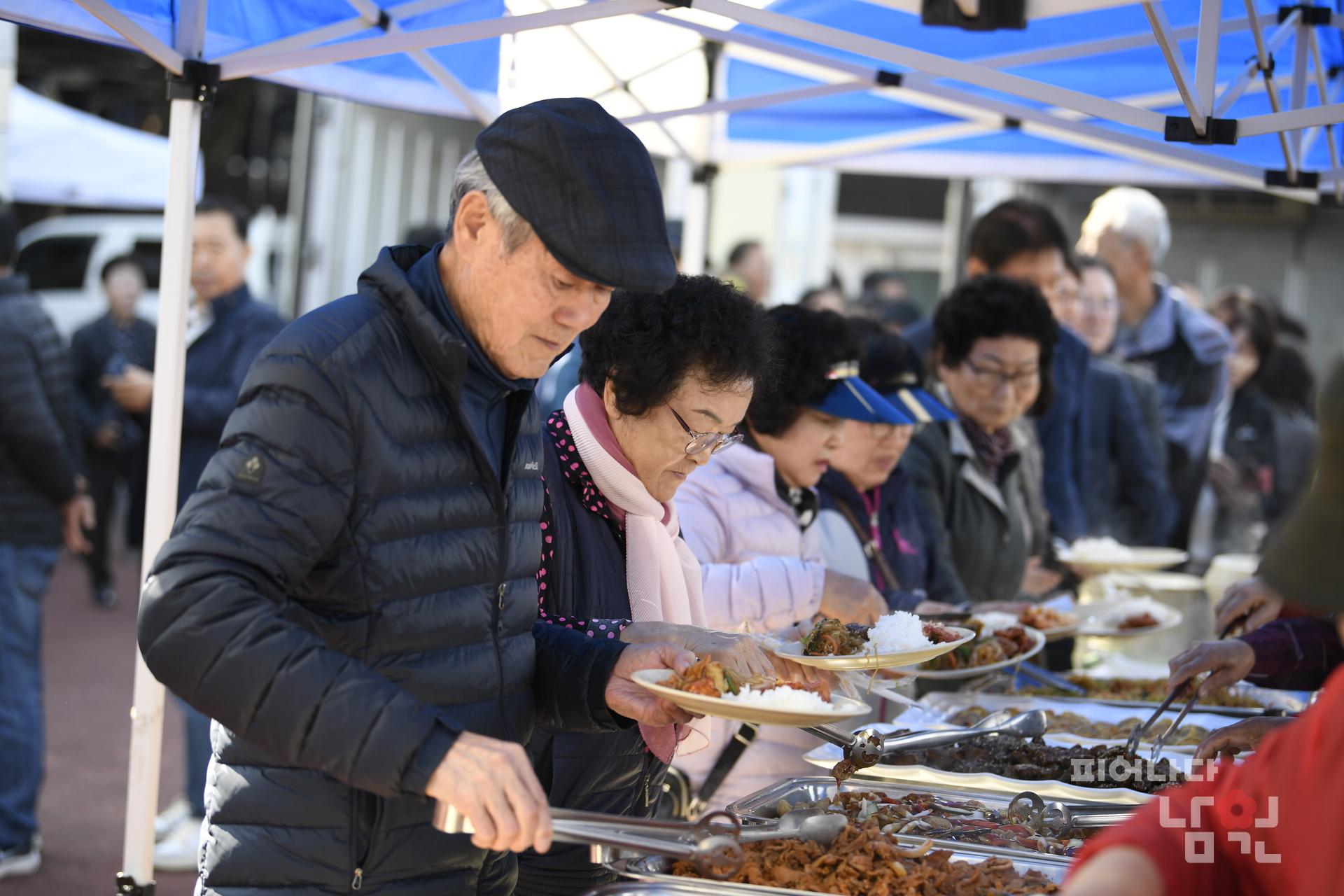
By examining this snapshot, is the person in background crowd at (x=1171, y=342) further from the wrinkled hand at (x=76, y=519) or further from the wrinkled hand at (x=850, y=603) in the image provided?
the wrinkled hand at (x=76, y=519)

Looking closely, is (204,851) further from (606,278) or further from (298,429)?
(606,278)

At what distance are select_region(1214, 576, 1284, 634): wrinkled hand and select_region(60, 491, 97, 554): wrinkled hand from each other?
3.38m

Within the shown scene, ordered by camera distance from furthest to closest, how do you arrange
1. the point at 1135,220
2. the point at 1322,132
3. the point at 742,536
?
1. the point at 1135,220
2. the point at 1322,132
3. the point at 742,536

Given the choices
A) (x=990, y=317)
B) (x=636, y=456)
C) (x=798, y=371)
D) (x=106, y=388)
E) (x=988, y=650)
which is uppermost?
(x=990, y=317)

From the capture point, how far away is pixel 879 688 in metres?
2.53

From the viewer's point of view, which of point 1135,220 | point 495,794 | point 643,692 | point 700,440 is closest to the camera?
point 495,794

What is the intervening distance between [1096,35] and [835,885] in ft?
10.00

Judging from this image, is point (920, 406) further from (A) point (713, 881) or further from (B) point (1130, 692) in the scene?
(A) point (713, 881)

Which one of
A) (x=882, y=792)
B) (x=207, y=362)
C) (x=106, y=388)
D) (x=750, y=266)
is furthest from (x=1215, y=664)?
(x=106, y=388)

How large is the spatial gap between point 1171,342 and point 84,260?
911 centimetres

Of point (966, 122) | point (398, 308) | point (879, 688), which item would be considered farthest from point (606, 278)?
point (966, 122)

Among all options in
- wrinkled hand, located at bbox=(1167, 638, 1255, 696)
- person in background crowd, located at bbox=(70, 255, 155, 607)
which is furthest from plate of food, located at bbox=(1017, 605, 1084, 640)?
person in background crowd, located at bbox=(70, 255, 155, 607)

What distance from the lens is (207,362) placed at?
15.1 feet

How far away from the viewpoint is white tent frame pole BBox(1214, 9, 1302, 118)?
2.90 meters
